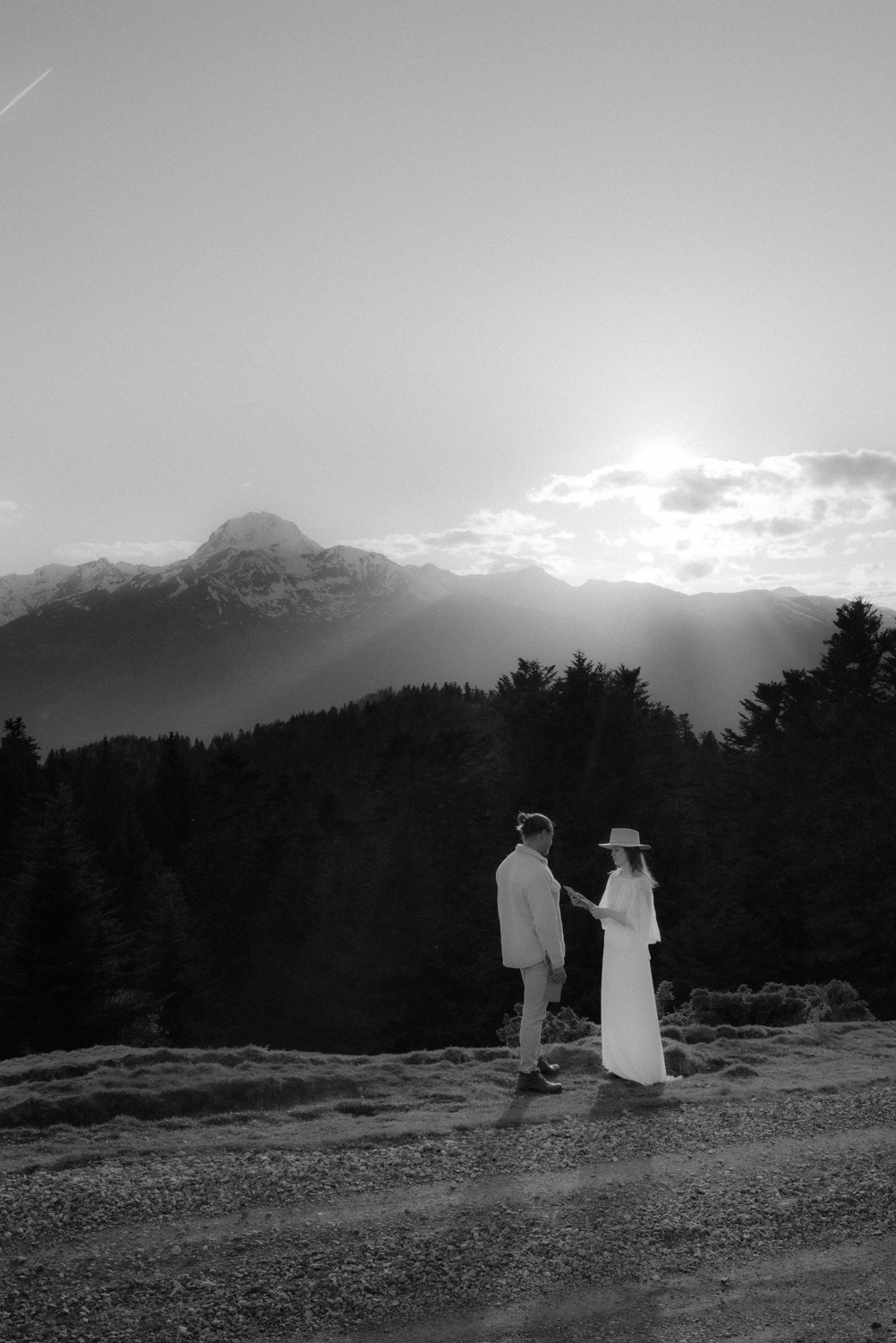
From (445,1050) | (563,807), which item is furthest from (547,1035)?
(563,807)

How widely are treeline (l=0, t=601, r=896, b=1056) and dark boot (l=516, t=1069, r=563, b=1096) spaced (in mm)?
22142

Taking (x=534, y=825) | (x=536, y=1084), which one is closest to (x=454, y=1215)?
(x=536, y=1084)

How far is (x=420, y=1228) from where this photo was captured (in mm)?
5988

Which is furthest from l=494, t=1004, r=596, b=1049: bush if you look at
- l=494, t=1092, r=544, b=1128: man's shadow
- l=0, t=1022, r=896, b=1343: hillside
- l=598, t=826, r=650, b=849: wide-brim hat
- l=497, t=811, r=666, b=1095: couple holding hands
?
l=598, t=826, r=650, b=849: wide-brim hat

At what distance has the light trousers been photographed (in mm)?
9469

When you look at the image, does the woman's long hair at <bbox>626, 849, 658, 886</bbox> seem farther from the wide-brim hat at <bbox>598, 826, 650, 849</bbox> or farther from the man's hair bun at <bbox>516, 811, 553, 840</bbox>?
the man's hair bun at <bbox>516, 811, 553, 840</bbox>

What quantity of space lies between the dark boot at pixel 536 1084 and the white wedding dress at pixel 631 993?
0.80 meters

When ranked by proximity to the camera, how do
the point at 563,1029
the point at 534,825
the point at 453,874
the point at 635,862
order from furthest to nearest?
the point at 453,874 → the point at 563,1029 → the point at 635,862 → the point at 534,825

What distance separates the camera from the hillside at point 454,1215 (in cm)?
495

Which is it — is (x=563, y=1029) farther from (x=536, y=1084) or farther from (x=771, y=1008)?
(x=536, y=1084)

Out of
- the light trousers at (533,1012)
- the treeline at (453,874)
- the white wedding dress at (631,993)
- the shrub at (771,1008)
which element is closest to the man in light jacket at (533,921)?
the light trousers at (533,1012)

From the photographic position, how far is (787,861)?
1517 inches

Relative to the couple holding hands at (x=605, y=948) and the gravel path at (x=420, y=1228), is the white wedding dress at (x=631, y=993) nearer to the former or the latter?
the couple holding hands at (x=605, y=948)

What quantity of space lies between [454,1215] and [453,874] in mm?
43032
